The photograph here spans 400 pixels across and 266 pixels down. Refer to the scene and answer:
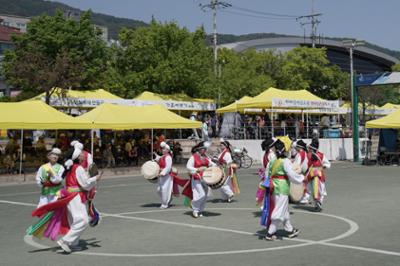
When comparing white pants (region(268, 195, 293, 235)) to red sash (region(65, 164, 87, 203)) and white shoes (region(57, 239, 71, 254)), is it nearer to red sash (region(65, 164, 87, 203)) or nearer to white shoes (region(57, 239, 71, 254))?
red sash (region(65, 164, 87, 203))

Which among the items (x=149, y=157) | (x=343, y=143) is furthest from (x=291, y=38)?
(x=149, y=157)

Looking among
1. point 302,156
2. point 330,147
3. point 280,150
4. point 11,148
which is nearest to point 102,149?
point 11,148

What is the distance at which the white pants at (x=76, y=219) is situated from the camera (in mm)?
8891

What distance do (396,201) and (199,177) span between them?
18.0 ft

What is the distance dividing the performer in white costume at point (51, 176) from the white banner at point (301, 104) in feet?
72.6

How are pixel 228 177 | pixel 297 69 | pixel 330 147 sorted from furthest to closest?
1. pixel 297 69
2. pixel 330 147
3. pixel 228 177

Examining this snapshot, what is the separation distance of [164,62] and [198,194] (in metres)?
33.0

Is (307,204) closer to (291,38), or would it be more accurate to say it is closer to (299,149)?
(299,149)

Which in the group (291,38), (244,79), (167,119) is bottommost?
(167,119)

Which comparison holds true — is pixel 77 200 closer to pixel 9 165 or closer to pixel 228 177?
pixel 228 177

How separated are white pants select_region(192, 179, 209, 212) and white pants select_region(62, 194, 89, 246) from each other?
3900 millimetres

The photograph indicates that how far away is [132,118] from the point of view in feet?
90.8

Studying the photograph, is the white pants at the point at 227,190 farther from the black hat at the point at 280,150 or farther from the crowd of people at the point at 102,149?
the crowd of people at the point at 102,149

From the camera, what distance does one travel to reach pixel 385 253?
8383 millimetres
